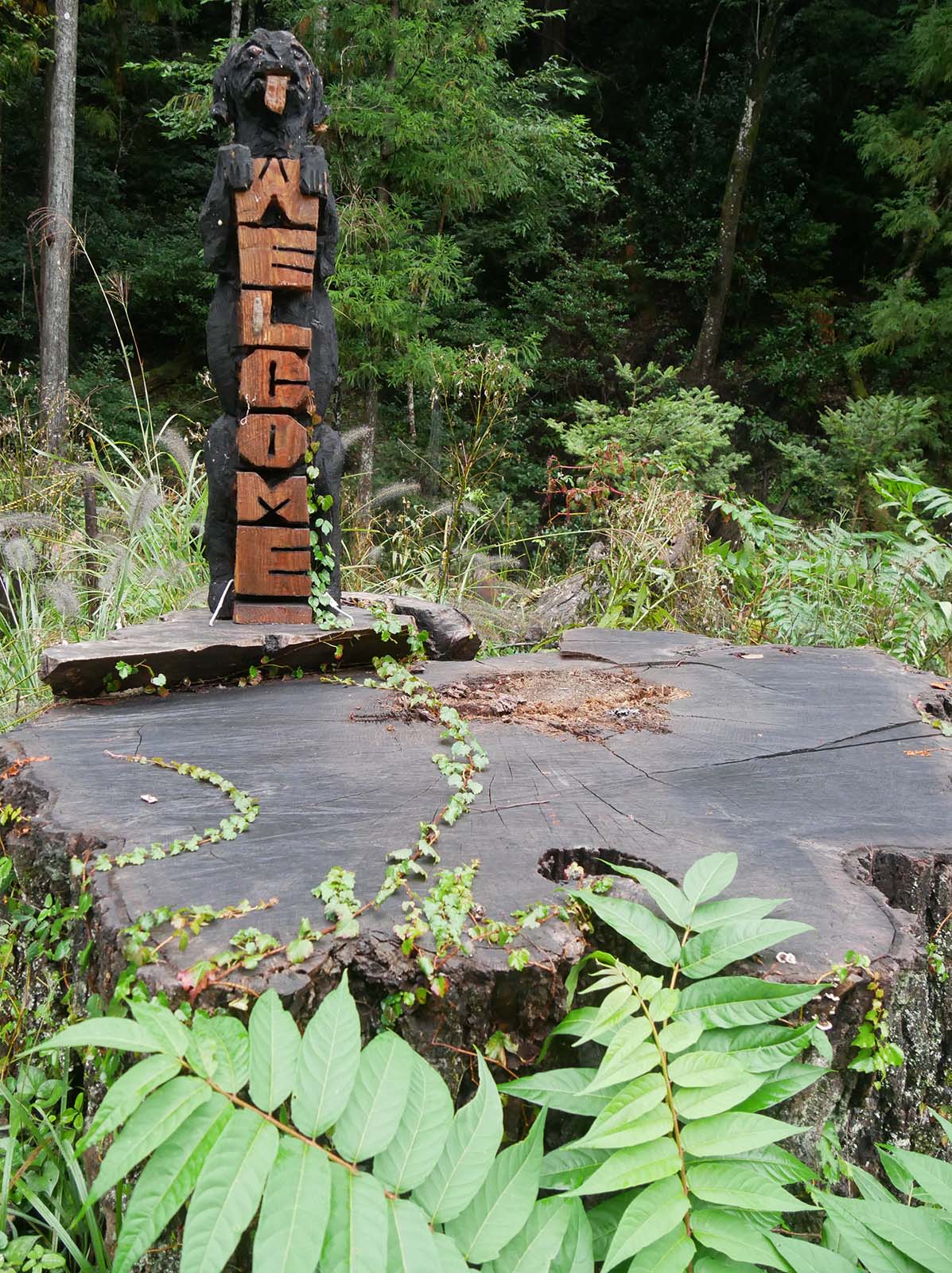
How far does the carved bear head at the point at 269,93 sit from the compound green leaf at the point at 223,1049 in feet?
9.82

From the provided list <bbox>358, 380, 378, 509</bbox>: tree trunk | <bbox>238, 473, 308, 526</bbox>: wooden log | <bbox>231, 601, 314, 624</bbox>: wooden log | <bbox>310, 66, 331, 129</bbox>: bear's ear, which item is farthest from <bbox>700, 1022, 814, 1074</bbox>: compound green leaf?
<bbox>358, 380, 378, 509</bbox>: tree trunk

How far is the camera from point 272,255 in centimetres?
314

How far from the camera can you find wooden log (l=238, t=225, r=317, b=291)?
3.14 metres

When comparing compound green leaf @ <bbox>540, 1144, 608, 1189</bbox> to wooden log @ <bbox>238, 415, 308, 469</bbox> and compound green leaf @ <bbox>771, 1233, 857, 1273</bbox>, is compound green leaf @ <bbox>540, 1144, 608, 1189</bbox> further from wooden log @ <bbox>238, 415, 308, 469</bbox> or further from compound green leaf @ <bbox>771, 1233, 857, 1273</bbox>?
wooden log @ <bbox>238, 415, 308, 469</bbox>

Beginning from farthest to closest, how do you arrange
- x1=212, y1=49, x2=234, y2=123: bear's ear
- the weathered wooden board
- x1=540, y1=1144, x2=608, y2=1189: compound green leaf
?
x1=212, y1=49, x2=234, y2=123: bear's ear
the weathered wooden board
x1=540, y1=1144, x2=608, y2=1189: compound green leaf

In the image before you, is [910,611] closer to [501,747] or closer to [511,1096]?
[501,747]

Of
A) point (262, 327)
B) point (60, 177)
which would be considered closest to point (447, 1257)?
point (262, 327)

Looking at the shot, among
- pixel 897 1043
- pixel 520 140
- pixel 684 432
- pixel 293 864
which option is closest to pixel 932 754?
pixel 897 1043

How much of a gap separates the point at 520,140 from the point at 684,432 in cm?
357

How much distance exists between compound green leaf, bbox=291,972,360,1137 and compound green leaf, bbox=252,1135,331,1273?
27mm

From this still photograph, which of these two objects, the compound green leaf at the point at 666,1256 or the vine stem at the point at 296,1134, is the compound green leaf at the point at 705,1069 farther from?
the vine stem at the point at 296,1134

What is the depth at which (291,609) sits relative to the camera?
3.19m

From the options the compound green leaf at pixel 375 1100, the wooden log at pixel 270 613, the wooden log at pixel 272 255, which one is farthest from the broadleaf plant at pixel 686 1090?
the wooden log at pixel 272 255

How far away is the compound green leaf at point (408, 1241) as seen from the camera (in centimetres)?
91
